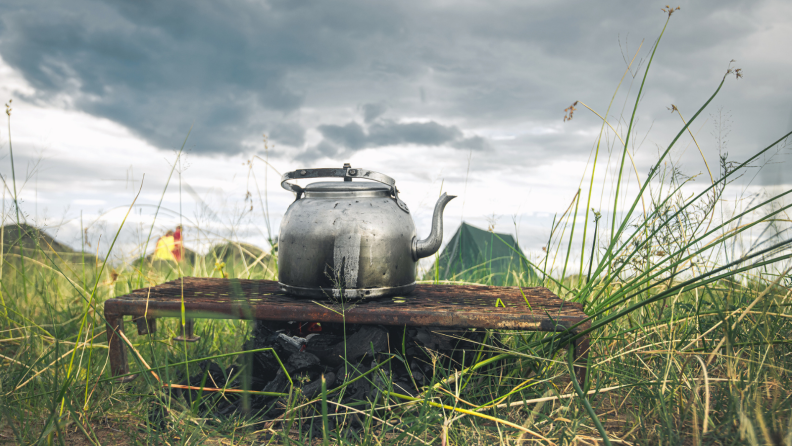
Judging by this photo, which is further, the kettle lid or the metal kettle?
the kettle lid

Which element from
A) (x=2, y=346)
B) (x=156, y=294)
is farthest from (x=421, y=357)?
(x=2, y=346)

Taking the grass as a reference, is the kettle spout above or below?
above

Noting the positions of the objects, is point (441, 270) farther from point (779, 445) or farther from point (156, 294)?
point (779, 445)

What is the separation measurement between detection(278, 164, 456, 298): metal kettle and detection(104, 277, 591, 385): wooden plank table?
0.28 feet

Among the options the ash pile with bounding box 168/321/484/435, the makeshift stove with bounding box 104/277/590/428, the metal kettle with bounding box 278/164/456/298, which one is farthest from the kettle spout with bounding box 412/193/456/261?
the ash pile with bounding box 168/321/484/435

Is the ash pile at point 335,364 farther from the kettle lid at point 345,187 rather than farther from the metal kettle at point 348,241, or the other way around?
the kettle lid at point 345,187

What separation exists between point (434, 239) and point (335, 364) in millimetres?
781

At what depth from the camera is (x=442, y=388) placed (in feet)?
6.09

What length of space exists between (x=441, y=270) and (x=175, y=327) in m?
2.84

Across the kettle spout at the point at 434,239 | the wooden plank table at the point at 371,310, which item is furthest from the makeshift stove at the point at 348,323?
the kettle spout at the point at 434,239

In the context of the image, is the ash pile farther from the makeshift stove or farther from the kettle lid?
the kettle lid

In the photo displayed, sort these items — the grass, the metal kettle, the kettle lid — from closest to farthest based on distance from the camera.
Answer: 1. the grass
2. the metal kettle
3. the kettle lid

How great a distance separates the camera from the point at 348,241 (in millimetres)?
2027

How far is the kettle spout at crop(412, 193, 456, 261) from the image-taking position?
2.28m
